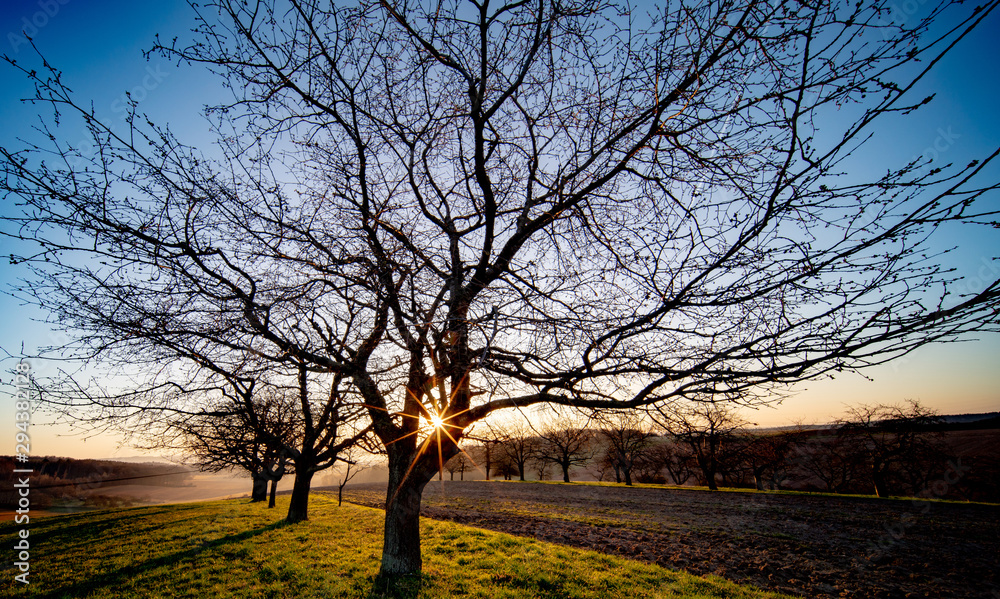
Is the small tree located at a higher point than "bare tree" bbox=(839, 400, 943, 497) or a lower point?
lower

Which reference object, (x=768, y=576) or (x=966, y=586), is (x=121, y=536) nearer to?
(x=768, y=576)

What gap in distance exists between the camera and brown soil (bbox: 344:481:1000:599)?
764 cm

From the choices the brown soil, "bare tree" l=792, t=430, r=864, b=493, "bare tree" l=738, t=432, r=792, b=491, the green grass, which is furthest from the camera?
"bare tree" l=738, t=432, r=792, b=491

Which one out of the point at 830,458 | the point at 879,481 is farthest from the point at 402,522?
the point at 830,458

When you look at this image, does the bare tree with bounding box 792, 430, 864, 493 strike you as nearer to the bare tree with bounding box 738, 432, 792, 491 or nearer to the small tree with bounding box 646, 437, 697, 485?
the bare tree with bounding box 738, 432, 792, 491

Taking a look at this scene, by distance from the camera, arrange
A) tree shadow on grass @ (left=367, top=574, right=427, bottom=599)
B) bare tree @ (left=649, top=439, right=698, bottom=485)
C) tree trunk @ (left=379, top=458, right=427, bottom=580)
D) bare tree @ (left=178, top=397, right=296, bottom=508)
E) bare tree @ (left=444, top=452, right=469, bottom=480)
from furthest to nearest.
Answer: bare tree @ (left=649, top=439, right=698, bottom=485) → bare tree @ (left=444, top=452, right=469, bottom=480) → bare tree @ (left=178, top=397, right=296, bottom=508) → tree trunk @ (left=379, top=458, right=427, bottom=580) → tree shadow on grass @ (left=367, top=574, right=427, bottom=599)

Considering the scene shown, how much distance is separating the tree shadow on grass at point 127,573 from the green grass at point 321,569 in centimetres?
2

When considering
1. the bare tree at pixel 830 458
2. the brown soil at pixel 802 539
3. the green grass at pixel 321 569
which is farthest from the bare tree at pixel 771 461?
the green grass at pixel 321 569

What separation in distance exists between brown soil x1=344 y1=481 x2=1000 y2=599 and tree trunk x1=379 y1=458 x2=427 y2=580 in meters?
5.67

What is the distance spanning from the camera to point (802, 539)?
11.0m

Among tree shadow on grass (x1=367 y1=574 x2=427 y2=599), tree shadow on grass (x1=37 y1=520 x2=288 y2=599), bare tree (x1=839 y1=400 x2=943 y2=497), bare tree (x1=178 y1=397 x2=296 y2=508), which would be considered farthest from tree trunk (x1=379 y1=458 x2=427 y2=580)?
bare tree (x1=839 y1=400 x2=943 y2=497)

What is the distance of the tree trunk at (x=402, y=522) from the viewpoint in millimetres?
5758

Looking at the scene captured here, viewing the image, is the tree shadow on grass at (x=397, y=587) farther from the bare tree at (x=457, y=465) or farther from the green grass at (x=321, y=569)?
the bare tree at (x=457, y=465)

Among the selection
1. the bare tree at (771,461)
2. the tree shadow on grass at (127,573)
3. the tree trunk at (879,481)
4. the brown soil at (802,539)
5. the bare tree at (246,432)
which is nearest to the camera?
the tree shadow on grass at (127,573)
